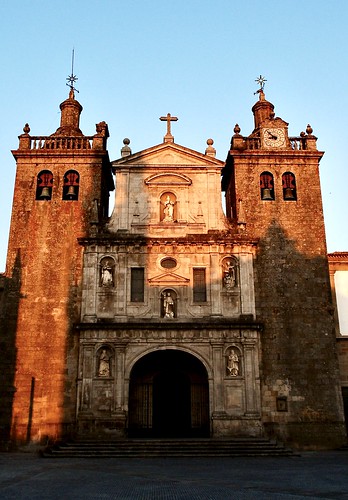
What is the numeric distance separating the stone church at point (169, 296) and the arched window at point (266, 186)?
59 mm

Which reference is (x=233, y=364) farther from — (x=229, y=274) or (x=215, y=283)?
(x=229, y=274)

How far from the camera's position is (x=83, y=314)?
77.0 ft

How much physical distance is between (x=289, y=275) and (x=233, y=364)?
15.1 feet

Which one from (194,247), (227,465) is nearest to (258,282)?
(194,247)

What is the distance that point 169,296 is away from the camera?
2395 centimetres

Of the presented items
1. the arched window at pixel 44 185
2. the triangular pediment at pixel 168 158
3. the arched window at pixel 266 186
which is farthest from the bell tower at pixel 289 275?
the arched window at pixel 44 185

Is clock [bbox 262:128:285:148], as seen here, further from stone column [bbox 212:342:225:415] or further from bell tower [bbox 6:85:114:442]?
stone column [bbox 212:342:225:415]

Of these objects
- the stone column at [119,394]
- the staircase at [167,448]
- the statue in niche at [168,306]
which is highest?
the statue in niche at [168,306]

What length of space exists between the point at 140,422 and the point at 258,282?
7676 millimetres

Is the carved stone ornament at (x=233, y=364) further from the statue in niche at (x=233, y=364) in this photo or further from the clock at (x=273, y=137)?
the clock at (x=273, y=137)

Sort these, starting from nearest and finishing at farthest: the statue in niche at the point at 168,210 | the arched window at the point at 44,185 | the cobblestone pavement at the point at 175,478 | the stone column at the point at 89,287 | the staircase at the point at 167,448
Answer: the cobblestone pavement at the point at 175,478 → the staircase at the point at 167,448 → the stone column at the point at 89,287 → the statue in niche at the point at 168,210 → the arched window at the point at 44,185

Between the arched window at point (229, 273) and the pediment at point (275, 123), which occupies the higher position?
the pediment at point (275, 123)

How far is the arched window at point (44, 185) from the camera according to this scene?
1011 inches

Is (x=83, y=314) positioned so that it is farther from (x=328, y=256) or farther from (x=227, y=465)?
(x=328, y=256)
